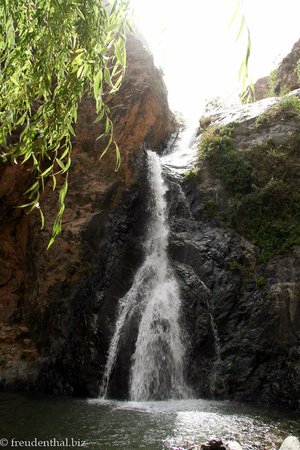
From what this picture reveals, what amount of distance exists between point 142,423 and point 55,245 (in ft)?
23.5

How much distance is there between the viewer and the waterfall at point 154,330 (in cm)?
973

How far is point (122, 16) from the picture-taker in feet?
9.61

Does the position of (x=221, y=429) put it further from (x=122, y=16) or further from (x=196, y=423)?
(x=122, y=16)

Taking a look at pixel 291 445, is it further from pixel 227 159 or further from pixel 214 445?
pixel 227 159

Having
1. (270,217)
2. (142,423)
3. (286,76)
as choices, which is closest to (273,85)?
(286,76)

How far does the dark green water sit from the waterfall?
725mm

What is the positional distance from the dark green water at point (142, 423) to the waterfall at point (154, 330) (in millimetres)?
725

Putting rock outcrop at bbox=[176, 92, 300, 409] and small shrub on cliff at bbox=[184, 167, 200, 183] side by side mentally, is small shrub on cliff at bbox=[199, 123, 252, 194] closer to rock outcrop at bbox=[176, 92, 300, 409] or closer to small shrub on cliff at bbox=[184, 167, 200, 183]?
rock outcrop at bbox=[176, 92, 300, 409]

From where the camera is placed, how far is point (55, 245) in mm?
12609

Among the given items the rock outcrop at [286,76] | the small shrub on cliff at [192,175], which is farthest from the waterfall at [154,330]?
the rock outcrop at [286,76]

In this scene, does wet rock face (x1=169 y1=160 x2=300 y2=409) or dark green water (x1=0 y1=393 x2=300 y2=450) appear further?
wet rock face (x1=169 y1=160 x2=300 y2=409)

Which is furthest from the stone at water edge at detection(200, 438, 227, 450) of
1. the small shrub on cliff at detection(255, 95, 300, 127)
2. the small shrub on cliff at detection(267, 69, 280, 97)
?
the small shrub on cliff at detection(267, 69, 280, 97)

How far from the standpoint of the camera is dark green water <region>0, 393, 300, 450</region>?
5938 mm

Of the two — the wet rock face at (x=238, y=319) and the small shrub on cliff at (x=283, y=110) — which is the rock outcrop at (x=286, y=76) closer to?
the small shrub on cliff at (x=283, y=110)
